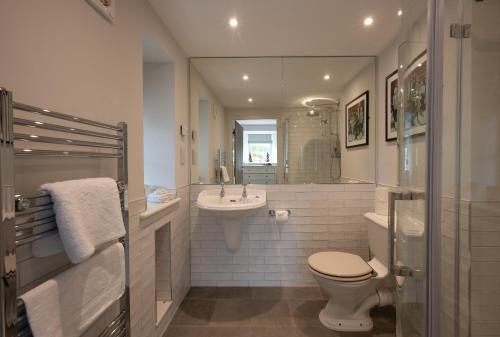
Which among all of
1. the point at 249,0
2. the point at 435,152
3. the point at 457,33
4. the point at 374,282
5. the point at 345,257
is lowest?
the point at 374,282

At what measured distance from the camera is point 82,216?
0.83m

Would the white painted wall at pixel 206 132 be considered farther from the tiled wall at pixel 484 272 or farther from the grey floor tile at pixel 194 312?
the tiled wall at pixel 484 272

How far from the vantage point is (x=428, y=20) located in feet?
3.27

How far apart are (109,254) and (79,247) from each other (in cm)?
26

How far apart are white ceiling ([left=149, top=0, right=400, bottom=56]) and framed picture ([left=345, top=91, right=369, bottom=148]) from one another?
1.52ft

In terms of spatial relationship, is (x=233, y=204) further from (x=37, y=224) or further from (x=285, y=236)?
(x=37, y=224)

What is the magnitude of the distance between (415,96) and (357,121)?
4.82 feet

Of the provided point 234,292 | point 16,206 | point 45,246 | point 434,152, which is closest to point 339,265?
point 234,292

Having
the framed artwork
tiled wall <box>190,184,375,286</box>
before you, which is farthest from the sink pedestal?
the framed artwork

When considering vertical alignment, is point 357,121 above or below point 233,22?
below

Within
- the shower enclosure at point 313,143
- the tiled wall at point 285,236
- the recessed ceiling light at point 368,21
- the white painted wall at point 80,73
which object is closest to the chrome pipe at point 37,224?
the white painted wall at point 80,73

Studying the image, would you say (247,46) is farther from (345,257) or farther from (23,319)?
(23,319)

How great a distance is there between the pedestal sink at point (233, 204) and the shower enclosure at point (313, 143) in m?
0.43

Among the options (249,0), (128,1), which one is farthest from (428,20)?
(128,1)
